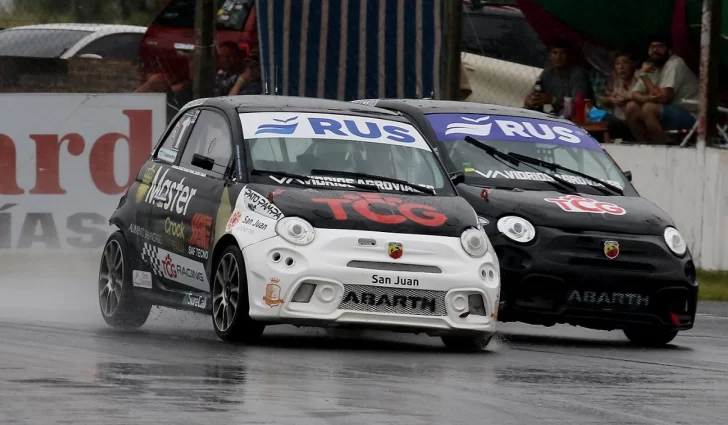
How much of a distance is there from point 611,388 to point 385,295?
5.78 ft

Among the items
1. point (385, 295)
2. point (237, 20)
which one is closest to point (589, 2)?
point (237, 20)

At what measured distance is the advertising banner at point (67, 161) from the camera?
1684 cm

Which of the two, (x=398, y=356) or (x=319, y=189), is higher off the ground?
(x=319, y=189)

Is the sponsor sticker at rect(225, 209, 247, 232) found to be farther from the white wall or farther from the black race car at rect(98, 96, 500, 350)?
the white wall

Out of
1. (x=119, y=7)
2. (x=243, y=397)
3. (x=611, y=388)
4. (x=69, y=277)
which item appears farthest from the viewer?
(x=119, y=7)

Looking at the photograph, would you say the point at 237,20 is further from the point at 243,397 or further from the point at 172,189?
the point at 243,397

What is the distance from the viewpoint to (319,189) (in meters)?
11.2

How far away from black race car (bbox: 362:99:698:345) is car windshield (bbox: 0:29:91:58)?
6.34 m

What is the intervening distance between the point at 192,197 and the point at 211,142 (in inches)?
21.1

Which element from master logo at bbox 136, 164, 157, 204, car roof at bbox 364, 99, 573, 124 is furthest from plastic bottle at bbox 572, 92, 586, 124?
master logo at bbox 136, 164, 157, 204

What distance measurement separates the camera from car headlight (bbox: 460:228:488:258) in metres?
10.9

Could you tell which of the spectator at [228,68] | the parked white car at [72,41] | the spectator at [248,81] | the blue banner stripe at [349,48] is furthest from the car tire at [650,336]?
the parked white car at [72,41]

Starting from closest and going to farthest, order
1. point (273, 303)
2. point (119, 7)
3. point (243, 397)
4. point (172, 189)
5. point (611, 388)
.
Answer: point (243, 397), point (611, 388), point (273, 303), point (172, 189), point (119, 7)

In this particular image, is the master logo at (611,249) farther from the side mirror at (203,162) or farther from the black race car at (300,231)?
the side mirror at (203,162)
